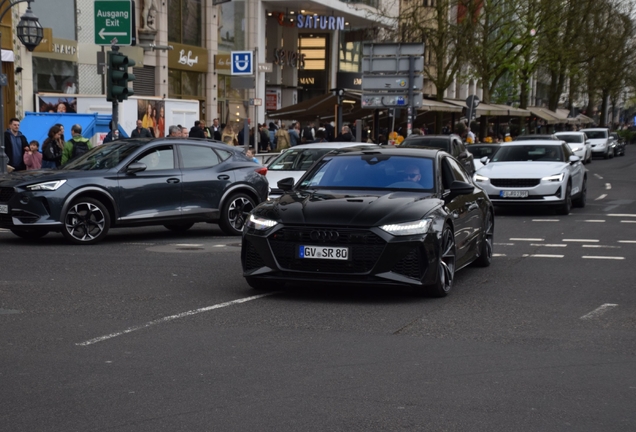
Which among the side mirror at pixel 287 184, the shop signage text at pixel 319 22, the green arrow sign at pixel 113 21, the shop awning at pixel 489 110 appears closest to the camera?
the side mirror at pixel 287 184

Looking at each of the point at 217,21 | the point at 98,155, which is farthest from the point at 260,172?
the point at 217,21

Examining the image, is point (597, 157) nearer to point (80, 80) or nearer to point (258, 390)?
point (80, 80)

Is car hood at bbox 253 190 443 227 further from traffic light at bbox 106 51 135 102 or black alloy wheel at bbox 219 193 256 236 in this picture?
traffic light at bbox 106 51 135 102

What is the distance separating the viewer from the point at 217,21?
44625 millimetres

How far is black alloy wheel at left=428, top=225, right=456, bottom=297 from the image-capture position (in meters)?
9.69

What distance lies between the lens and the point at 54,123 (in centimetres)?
2605

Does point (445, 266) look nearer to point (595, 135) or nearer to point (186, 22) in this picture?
point (186, 22)

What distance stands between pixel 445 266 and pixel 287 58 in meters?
44.9

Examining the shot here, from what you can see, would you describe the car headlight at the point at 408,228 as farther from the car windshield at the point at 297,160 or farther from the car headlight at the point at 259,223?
the car windshield at the point at 297,160

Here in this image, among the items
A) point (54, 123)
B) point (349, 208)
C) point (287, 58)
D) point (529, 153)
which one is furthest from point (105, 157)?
point (287, 58)

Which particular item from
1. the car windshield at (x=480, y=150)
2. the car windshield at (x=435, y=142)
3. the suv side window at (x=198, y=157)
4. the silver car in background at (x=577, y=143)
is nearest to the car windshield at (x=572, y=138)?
the silver car in background at (x=577, y=143)

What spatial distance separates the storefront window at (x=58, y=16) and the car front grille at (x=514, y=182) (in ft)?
57.4

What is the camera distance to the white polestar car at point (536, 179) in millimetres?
20359

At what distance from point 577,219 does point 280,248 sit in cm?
1135
